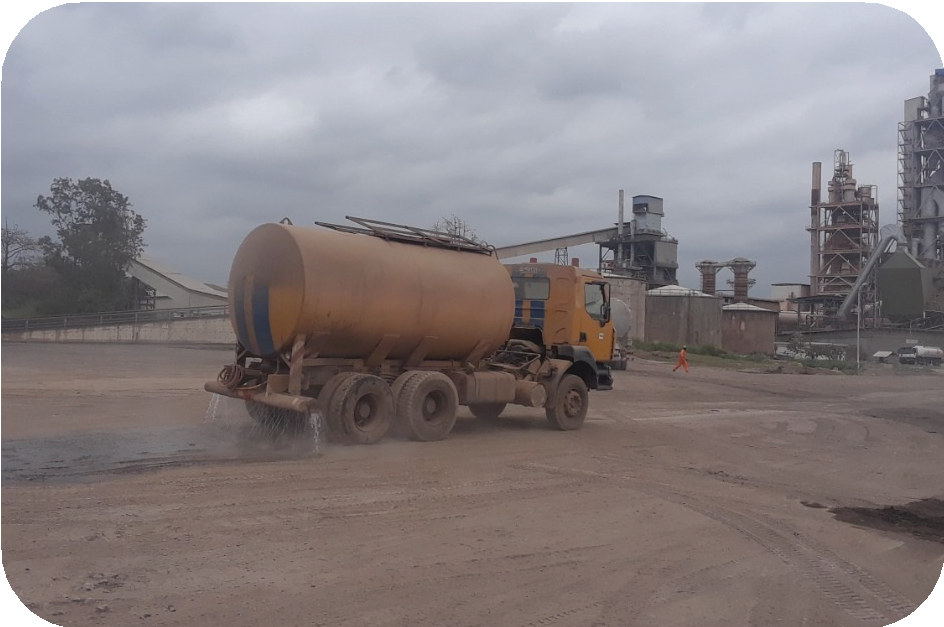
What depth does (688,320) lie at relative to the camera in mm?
51062

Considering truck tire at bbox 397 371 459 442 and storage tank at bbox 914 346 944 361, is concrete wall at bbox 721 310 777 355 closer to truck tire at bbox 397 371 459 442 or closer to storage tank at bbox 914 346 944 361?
storage tank at bbox 914 346 944 361

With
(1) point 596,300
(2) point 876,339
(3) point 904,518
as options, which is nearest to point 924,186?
(2) point 876,339

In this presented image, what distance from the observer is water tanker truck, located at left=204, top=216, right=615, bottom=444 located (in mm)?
11422

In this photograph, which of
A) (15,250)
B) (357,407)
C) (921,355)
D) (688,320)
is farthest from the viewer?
(688,320)

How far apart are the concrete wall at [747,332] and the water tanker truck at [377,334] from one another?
130ft

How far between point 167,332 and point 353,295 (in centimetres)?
1238

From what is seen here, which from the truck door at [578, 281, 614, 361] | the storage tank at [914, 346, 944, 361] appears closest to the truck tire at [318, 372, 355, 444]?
the truck door at [578, 281, 614, 361]

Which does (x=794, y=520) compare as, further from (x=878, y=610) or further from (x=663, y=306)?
(x=663, y=306)

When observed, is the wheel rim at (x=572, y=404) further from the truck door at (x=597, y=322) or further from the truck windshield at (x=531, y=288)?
the truck windshield at (x=531, y=288)

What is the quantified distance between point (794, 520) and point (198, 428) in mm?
8914

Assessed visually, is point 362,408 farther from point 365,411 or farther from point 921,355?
point 921,355

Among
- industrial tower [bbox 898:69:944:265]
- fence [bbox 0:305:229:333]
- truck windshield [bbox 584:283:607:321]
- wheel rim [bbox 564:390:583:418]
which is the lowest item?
wheel rim [bbox 564:390:583:418]

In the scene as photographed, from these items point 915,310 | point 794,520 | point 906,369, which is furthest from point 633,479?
point 906,369

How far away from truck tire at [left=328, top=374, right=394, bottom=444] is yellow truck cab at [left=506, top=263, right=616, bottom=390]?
13.8ft
